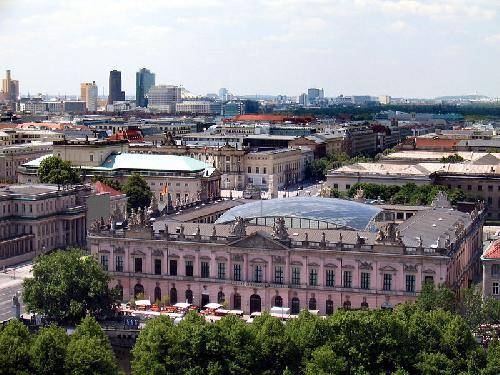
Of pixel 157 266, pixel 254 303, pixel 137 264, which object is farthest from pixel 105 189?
pixel 254 303

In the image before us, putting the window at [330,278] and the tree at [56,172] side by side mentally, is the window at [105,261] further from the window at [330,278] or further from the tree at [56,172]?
the tree at [56,172]

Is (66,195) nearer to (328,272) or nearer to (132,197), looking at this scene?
(132,197)

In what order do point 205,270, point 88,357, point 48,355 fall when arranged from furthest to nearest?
point 205,270 < point 48,355 < point 88,357

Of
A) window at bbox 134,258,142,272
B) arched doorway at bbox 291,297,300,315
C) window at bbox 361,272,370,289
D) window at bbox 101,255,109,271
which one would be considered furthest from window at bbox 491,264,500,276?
window at bbox 101,255,109,271

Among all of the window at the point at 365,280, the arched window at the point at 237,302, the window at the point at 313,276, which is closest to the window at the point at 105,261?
the arched window at the point at 237,302

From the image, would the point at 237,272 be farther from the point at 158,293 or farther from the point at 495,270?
the point at 495,270

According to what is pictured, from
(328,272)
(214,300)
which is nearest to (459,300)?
(328,272)

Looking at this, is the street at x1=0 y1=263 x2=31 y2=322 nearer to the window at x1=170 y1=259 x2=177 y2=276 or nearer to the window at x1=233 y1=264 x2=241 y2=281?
the window at x1=170 y1=259 x2=177 y2=276
